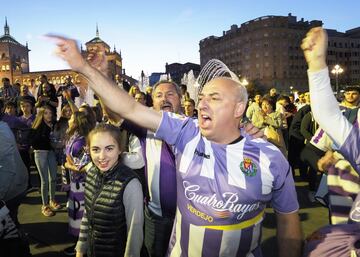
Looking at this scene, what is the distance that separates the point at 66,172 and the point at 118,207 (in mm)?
3589

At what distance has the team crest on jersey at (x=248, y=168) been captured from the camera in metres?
2.23

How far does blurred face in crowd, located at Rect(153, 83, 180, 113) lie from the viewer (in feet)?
12.0

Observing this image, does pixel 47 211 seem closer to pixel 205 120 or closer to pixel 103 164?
pixel 103 164

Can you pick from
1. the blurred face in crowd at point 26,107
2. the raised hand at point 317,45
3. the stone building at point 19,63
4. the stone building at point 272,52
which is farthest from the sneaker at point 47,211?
the stone building at point 272,52

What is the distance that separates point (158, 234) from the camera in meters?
3.18

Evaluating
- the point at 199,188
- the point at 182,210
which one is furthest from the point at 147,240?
the point at 199,188

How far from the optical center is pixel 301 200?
24.0 feet

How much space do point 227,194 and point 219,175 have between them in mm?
135

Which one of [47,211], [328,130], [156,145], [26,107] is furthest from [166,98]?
[26,107]

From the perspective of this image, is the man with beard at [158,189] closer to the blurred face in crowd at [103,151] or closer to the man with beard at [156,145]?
the man with beard at [156,145]

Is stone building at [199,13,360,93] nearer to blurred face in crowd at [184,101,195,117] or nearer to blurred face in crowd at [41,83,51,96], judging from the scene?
blurred face in crowd at [41,83,51,96]

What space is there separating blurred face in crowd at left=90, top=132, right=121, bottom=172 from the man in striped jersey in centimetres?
96

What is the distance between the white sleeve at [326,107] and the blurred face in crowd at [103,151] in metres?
1.88

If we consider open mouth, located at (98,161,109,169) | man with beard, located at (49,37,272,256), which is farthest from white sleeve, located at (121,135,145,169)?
open mouth, located at (98,161,109,169)
